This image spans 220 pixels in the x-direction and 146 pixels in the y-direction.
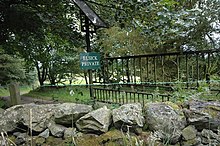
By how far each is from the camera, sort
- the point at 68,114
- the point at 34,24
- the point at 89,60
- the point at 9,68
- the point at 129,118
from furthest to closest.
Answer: the point at 9,68 < the point at 34,24 < the point at 89,60 < the point at 68,114 < the point at 129,118

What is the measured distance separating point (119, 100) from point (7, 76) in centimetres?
390

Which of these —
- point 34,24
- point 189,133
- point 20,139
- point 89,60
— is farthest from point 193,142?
point 34,24

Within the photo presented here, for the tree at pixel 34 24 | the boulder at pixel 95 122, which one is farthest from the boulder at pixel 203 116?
the tree at pixel 34 24

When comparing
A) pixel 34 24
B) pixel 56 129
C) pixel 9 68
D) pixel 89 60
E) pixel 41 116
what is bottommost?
pixel 56 129

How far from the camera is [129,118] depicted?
1.80 m

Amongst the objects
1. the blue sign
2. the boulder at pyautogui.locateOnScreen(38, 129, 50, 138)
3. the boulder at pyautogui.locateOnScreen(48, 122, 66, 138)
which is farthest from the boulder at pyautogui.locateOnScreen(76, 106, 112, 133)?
the blue sign

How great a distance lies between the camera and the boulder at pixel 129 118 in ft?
5.90

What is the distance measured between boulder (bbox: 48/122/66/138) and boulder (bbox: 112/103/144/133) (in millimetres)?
442

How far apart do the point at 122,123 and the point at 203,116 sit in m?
0.63

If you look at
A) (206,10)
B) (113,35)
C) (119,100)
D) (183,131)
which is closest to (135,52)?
(113,35)

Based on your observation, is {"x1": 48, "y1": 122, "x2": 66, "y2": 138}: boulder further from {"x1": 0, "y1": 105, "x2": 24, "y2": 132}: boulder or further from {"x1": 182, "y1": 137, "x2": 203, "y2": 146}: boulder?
{"x1": 182, "y1": 137, "x2": 203, "y2": 146}: boulder

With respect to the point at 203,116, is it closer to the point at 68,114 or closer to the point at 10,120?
the point at 68,114

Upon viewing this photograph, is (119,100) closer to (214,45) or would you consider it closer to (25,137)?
(25,137)

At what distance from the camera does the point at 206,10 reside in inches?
235
